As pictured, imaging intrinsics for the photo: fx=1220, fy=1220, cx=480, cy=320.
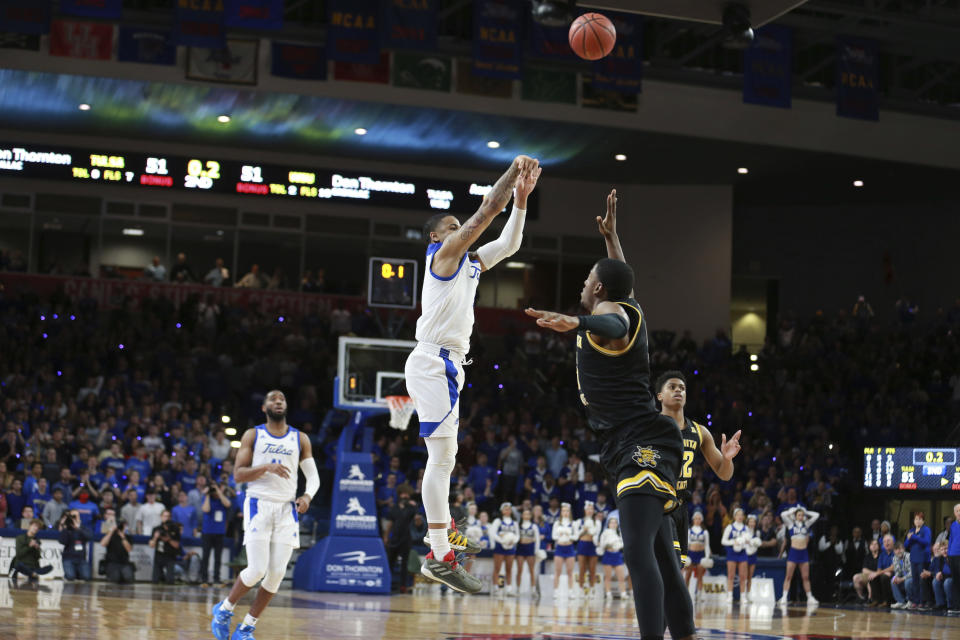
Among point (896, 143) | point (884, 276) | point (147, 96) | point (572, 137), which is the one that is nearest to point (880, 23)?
point (896, 143)

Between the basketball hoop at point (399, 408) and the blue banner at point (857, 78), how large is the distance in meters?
12.6

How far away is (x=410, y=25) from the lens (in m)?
24.0

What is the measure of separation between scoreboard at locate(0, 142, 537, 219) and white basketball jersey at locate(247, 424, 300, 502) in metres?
19.9

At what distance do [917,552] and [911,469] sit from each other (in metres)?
1.50

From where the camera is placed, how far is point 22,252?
31250mm

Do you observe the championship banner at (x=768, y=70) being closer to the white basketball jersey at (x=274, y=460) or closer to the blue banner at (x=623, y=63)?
the blue banner at (x=623, y=63)

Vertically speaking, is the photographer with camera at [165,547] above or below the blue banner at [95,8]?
below

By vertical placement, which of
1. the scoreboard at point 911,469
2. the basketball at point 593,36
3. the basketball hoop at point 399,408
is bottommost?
the scoreboard at point 911,469

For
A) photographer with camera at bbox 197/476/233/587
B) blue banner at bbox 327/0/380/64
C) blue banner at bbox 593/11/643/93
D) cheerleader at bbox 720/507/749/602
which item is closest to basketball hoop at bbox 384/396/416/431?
photographer with camera at bbox 197/476/233/587

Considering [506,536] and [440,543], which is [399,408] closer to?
[506,536]

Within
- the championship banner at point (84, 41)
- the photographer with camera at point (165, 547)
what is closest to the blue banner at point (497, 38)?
the championship banner at point (84, 41)

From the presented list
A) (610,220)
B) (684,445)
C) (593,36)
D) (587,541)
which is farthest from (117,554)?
(610,220)

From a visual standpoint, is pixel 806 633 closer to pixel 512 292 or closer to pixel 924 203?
pixel 512 292

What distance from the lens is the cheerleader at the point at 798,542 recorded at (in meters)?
22.1
